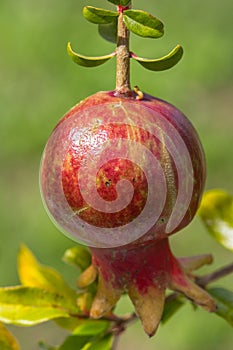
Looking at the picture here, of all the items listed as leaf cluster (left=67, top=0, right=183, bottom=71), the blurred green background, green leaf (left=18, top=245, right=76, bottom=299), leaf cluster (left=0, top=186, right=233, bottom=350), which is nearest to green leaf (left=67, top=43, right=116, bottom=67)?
leaf cluster (left=67, top=0, right=183, bottom=71)

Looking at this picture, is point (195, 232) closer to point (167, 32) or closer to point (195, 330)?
point (195, 330)

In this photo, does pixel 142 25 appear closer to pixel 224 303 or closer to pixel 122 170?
pixel 122 170

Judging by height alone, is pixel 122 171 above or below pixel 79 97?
below

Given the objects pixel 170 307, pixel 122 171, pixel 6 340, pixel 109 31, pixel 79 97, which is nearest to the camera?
pixel 122 171

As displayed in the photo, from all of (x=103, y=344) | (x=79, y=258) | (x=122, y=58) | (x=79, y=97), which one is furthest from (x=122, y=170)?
(x=79, y=97)

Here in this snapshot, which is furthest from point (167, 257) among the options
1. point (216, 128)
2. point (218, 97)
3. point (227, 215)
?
point (218, 97)

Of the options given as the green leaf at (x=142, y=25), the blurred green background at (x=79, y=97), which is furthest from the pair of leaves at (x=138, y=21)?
the blurred green background at (x=79, y=97)
